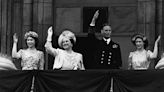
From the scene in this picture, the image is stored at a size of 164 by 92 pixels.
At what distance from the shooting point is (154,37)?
1848cm

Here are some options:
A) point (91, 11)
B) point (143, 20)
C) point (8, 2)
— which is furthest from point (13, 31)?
point (143, 20)

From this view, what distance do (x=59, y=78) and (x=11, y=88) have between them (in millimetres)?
1062

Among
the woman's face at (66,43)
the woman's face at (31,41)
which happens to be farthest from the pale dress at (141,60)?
the woman's face at (31,41)

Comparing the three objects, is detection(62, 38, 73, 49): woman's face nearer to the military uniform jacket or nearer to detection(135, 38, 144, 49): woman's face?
the military uniform jacket

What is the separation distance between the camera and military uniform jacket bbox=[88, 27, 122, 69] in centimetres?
1597

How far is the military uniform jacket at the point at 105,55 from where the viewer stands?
52.4ft

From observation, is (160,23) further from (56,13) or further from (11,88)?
(11,88)

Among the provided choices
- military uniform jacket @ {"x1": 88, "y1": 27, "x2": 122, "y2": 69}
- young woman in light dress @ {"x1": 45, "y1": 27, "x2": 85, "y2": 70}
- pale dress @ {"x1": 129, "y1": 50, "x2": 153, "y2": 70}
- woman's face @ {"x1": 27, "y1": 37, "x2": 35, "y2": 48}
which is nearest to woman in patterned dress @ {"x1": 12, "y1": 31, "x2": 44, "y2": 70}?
woman's face @ {"x1": 27, "y1": 37, "x2": 35, "y2": 48}

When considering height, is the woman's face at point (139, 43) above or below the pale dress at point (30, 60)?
above

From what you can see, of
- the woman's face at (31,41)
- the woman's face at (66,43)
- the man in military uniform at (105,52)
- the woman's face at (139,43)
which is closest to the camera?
the woman's face at (66,43)

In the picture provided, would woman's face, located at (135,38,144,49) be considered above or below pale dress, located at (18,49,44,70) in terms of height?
above

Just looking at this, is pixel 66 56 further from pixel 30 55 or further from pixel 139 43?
pixel 139 43

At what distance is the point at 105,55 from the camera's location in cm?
1602

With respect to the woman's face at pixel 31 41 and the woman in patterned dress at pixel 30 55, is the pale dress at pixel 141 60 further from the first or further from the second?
the woman's face at pixel 31 41
